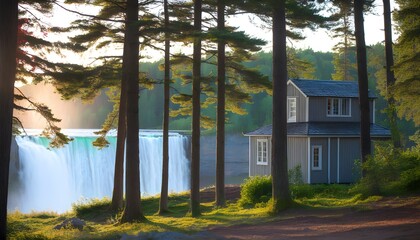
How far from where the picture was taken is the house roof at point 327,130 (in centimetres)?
3225

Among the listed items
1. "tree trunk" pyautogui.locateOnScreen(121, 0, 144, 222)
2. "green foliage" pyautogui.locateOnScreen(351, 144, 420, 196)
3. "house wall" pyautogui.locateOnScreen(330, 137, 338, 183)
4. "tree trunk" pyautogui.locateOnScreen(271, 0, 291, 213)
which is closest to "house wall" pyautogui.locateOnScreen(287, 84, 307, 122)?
"house wall" pyautogui.locateOnScreen(330, 137, 338, 183)

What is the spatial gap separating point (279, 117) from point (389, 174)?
4.07 metres

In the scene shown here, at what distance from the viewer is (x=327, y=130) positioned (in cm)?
3272

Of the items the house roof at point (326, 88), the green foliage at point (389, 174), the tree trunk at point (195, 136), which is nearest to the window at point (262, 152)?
the house roof at point (326, 88)

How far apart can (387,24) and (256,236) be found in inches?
581

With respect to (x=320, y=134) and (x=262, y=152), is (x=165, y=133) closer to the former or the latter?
(x=320, y=134)

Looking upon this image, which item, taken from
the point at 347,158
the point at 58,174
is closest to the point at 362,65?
the point at 347,158

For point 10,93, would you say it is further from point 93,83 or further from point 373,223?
point 93,83

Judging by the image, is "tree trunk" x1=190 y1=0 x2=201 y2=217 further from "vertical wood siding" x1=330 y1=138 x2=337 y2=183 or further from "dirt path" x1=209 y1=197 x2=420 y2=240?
"vertical wood siding" x1=330 y1=138 x2=337 y2=183

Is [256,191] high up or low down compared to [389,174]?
down

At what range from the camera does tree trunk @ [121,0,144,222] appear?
1802cm

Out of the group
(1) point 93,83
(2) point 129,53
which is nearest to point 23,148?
(1) point 93,83

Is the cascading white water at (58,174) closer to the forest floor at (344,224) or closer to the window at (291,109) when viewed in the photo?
the window at (291,109)

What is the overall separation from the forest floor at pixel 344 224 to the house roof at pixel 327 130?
44.2 feet
